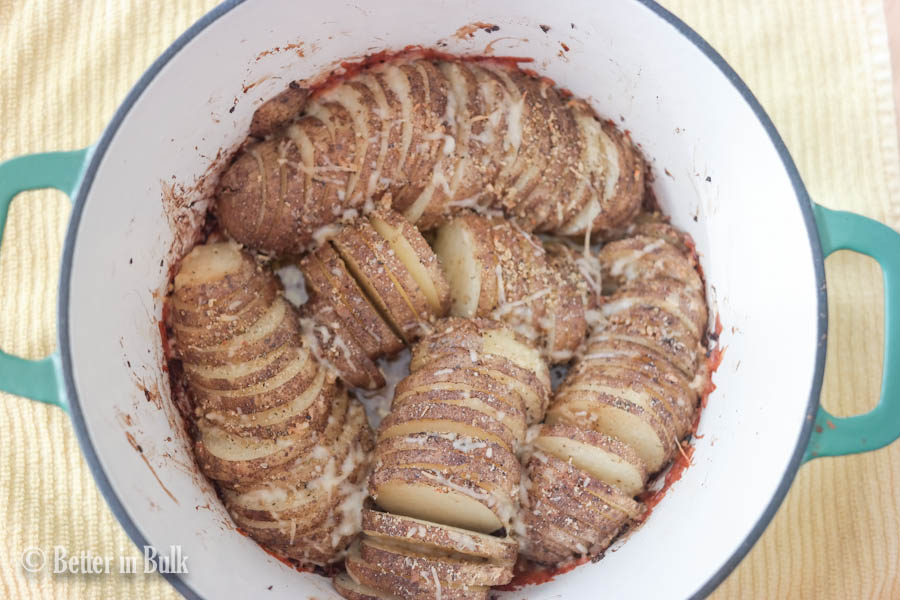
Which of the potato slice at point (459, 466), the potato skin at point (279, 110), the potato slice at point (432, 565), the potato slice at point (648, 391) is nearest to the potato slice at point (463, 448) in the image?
the potato slice at point (459, 466)

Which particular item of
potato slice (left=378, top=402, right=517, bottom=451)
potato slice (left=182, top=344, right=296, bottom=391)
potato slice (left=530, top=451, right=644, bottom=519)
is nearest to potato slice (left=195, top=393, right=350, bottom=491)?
potato slice (left=182, top=344, right=296, bottom=391)

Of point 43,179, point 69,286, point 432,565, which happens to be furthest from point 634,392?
point 43,179

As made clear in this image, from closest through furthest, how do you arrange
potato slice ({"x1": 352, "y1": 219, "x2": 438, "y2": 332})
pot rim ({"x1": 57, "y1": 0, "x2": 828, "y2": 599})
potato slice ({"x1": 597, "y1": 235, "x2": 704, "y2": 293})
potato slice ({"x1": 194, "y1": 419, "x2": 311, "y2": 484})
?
pot rim ({"x1": 57, "y1": 0, "x2": 828, "y2": 599}) < potato slice ({"x1": 194, "y1": 419, "x2": 311, "y2": 484}) < potato slice ({"x1": 352, "y1": 219, "x2": 438, "y2": 332}) < potato slice ({"x1": 597, "y1": 235, "x2": 704, "y2": 293})

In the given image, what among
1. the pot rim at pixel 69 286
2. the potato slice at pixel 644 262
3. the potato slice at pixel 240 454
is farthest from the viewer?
the potato slice at pixel 644 262

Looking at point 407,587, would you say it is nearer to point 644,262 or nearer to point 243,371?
point 243,371

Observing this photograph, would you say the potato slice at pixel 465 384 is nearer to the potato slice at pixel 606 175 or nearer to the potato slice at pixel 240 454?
the potato slice at pixel 240 454

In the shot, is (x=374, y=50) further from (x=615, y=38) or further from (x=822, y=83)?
(x=822, y=83)

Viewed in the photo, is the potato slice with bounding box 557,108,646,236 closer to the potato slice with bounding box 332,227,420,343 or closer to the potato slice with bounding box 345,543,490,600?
the potato slice with bounding box 332,227,420,343
